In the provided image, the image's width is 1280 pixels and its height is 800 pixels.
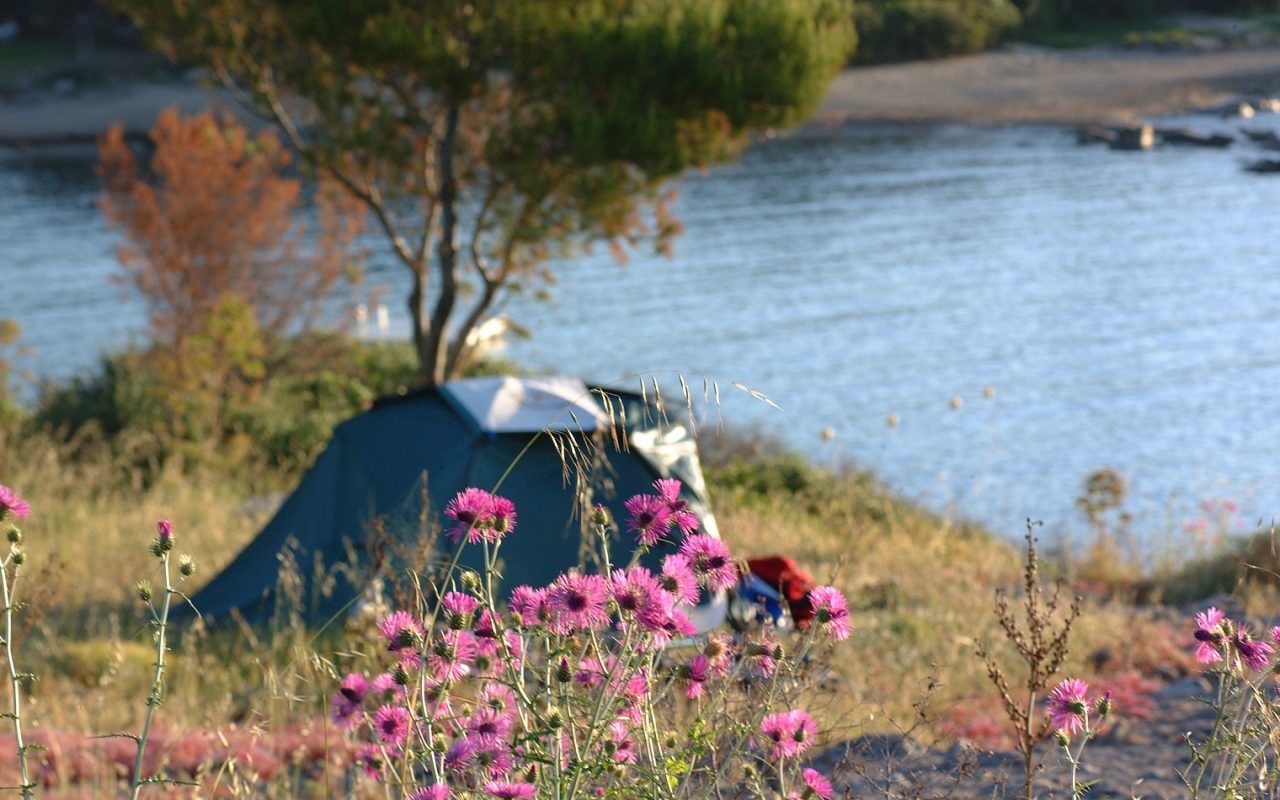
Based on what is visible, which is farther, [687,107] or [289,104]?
[289,104]

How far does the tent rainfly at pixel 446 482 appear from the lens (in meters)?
7.46

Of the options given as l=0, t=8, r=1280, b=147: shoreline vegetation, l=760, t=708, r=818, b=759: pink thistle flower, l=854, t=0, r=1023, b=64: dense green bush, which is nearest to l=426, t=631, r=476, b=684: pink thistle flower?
l=760, t=708, r=818, b=759: pink thistle flower

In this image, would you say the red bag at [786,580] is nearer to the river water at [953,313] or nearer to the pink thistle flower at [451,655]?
the pink thistle flower at [451,655]

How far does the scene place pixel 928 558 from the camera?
34.9ft

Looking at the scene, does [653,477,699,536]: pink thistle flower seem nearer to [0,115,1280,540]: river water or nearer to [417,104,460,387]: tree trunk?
[417,104,460,387]: tree trunk

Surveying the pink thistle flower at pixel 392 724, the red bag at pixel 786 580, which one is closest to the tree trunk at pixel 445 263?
the red bag at pixel 786 580

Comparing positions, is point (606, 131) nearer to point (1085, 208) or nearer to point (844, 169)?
point (1085, 208)

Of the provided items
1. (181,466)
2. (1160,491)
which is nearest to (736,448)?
(1160,491)

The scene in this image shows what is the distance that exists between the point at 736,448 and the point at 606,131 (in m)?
5.00

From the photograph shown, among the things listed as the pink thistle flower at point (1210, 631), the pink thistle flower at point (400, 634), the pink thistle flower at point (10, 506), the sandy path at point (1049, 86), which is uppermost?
the pink thistle flower at point (10, 506)

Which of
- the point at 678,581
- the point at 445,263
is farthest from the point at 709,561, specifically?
the point at 445,263

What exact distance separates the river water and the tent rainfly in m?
6.61

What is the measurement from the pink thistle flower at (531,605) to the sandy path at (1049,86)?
157 ft

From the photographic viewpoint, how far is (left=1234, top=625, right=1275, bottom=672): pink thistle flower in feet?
6.81
